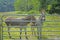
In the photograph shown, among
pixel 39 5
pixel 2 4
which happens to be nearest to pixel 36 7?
pixel 39 5

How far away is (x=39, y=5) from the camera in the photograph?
7840mm

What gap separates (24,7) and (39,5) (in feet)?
1.89

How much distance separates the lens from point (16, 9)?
759 centimetres

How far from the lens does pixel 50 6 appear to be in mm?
7906

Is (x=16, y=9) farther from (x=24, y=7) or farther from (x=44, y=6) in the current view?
(x=44, y=6)

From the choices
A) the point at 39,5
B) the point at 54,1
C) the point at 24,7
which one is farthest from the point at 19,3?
the point at 54,1

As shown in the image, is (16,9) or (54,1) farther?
(54,1)

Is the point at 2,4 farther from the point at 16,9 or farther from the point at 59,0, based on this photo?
the point at 59,0

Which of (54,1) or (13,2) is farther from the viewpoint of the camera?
(54,1)

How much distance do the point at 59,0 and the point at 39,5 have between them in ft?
2.91

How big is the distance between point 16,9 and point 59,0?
70.5 inches

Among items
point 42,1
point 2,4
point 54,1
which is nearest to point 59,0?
point 54,1

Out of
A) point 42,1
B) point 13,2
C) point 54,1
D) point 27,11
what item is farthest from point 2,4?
point 54,1

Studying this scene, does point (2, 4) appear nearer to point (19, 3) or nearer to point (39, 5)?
point (19, 3)
